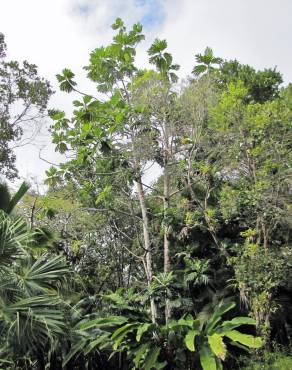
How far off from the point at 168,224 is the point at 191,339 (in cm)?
288

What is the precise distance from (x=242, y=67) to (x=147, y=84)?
5930 millimetres

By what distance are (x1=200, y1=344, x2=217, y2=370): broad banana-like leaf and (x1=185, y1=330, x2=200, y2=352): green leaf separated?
0.24 m

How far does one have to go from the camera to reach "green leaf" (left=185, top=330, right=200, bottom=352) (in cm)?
635

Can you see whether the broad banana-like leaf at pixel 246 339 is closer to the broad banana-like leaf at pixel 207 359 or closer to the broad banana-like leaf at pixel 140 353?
the broad banana-like leaf at pixel 207 359

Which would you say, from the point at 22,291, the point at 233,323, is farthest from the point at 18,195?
the point at 233,323

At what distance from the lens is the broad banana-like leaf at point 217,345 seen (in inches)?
242

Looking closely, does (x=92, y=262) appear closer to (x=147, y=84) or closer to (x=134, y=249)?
(x=134, y=249)

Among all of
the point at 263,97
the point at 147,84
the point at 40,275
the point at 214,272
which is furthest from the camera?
the point at 263,97

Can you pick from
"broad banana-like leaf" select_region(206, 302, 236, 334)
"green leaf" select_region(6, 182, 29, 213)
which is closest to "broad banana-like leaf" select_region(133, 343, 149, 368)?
"broad banana-like leaf" select_region(206, 302, 236, 334)

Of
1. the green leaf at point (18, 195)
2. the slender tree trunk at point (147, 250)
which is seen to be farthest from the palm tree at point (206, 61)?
the green leaf at point (18, 195)

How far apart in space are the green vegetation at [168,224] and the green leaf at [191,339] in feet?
0.12

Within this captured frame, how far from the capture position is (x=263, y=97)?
13.0m

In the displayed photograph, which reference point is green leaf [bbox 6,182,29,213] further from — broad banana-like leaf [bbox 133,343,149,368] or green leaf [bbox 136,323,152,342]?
broad banana-like leaf [bbox 133,343,149,368]

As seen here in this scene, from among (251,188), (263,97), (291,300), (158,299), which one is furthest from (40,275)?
(263,97)
